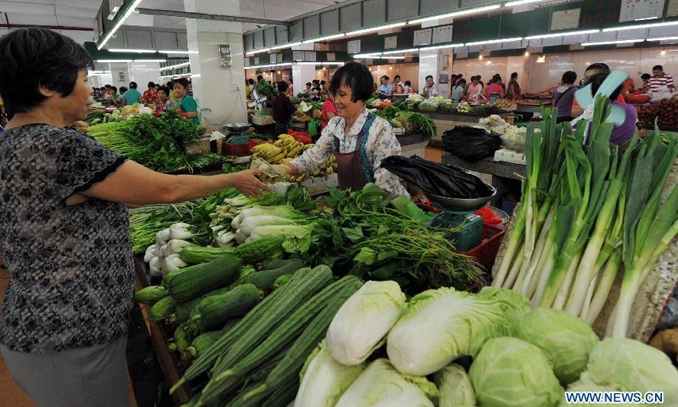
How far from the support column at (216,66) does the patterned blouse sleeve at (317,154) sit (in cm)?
573

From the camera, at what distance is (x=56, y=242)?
1.49 meters

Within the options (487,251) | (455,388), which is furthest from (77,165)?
(487,251)

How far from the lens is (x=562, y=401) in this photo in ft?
2.60

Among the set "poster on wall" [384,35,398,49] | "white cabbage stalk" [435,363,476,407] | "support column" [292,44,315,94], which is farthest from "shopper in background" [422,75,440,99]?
"white cabbage stalk" [435,363,476,407]

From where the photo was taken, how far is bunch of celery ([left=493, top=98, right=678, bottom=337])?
130 cm

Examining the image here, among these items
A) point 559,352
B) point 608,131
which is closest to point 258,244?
point 559,352

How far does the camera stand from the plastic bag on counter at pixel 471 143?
5078mm

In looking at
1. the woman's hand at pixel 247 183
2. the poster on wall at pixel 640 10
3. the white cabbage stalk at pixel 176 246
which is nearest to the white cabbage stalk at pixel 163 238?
the white cabbage stalk at pixel 176 246

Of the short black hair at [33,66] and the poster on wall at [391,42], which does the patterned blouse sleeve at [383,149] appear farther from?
the poster on wall at [391,42]

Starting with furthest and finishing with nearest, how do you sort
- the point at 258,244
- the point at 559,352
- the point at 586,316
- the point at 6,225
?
the point at 258,244, the point at 6,225, the point at 586,316, the point at 559,352

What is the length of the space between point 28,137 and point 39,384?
3.30ft

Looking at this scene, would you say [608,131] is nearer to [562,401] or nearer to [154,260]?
[562,401]

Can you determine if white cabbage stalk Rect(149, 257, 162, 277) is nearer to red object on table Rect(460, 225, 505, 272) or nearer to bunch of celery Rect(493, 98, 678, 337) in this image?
red object on table Rect(460, 225, 505, 272)

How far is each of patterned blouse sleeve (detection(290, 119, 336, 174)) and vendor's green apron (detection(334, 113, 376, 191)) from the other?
84 millimetres
